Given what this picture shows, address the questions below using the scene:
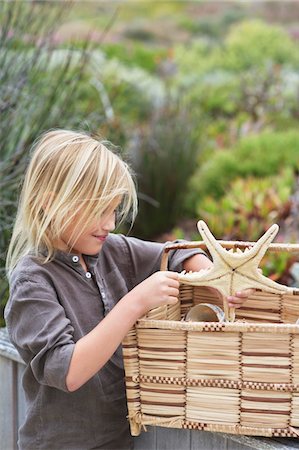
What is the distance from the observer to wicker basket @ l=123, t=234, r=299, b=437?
69.4 inches

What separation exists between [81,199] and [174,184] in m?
4.44

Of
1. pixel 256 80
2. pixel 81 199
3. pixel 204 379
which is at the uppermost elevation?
pixel 81 199

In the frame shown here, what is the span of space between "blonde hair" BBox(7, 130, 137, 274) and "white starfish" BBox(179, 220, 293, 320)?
0.28 m

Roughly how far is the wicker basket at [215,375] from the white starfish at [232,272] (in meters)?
0.07

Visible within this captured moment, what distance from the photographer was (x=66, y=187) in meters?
1.94

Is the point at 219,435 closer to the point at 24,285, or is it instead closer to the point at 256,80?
the point at 24,285

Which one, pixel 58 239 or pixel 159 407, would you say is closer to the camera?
pixel 159 407

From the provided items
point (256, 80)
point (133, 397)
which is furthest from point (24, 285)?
point (256, 80)

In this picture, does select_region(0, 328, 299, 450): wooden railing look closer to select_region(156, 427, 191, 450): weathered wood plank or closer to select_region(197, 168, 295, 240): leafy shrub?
select_region(156, 427, 191, 450): weathered wood plank

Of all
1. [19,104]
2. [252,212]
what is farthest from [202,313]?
[252,212]

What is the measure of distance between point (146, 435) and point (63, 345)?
1.57ft

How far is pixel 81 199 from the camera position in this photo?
1926 millimetres

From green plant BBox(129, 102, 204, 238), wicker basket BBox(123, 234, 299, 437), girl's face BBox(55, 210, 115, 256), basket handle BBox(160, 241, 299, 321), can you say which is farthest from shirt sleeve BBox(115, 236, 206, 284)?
green plant BBox(129, 102, 204, 238)

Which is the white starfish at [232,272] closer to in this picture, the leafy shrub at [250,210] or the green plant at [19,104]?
the green plant at [19,104]
